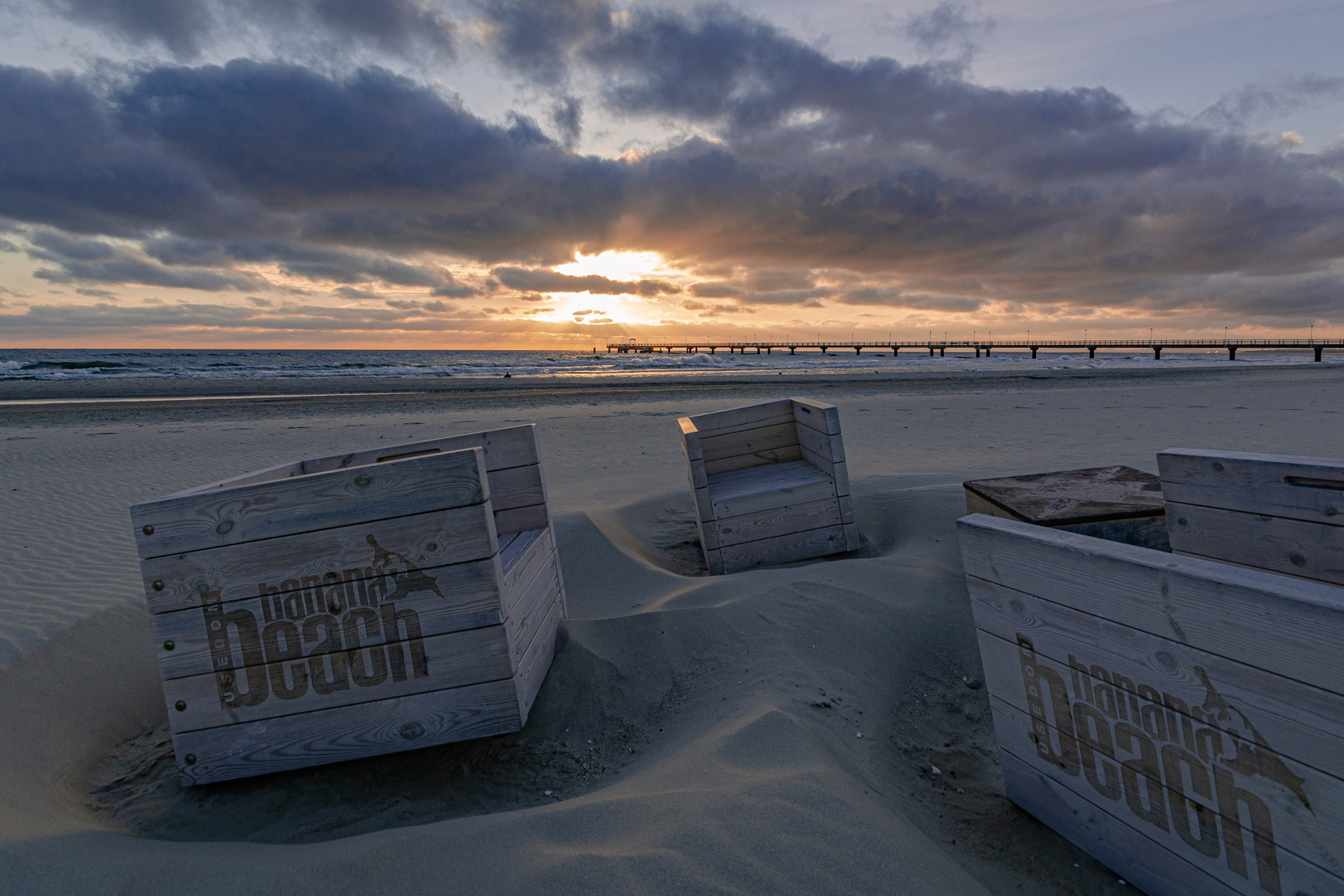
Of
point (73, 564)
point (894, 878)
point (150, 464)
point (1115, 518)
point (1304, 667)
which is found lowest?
point (894, 878)

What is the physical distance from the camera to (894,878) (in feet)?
5.55

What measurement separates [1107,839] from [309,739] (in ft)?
8.95

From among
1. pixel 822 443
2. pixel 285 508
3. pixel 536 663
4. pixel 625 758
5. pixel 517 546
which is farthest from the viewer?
pixel 822 443

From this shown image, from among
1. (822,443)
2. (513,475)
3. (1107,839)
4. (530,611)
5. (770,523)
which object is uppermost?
(513,475)

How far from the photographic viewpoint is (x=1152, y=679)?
5.29 ft

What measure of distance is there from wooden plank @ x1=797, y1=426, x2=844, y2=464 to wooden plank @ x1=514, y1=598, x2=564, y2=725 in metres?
2.35

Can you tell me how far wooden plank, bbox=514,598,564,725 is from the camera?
8.45 feet

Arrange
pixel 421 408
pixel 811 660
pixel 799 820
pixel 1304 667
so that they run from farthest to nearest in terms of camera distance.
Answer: pixel 421 408
pixel 811 660
pixel 799 820
pixel 1304 667

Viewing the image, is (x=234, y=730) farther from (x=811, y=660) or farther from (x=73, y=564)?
(x=73, y=564)

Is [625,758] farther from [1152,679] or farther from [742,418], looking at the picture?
[742,418]

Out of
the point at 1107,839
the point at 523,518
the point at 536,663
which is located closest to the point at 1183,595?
the point at 1107,839

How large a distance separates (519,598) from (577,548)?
7.13ft

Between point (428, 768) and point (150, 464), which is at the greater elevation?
point (150, 464)

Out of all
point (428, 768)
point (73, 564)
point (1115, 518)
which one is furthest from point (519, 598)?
point (73, 564)
